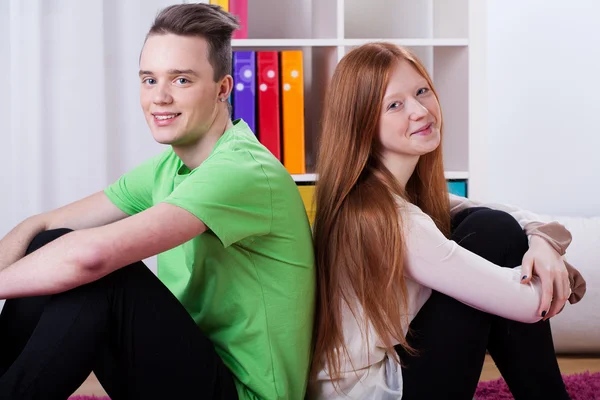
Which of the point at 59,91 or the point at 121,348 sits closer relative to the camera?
the point at 121,348

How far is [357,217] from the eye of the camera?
1.31 metres

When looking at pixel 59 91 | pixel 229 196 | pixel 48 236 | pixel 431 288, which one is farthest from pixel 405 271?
pixel 59 91

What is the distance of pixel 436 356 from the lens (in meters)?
1.29

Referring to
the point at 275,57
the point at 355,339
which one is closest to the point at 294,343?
the point at 355,339

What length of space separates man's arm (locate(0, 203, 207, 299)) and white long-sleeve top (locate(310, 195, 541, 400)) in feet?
1.11

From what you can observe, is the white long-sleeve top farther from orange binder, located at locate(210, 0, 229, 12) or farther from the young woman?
orange binder, located at locate(210, 0, 229, 12)

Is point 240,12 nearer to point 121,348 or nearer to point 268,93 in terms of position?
point 268,93

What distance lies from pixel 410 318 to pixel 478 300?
123mm

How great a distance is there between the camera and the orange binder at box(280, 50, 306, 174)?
2072 millimetres

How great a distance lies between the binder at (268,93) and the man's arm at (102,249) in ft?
3.09

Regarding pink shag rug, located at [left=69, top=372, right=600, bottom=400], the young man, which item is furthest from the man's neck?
pink shag rug, located at [left=69, top=372, right=600, bottom=400]

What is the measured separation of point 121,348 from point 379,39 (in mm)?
1413

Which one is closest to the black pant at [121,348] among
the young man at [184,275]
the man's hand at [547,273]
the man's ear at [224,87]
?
the young man at [184,275]

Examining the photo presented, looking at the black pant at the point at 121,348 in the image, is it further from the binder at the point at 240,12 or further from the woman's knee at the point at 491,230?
the binder at the point at 240,12
